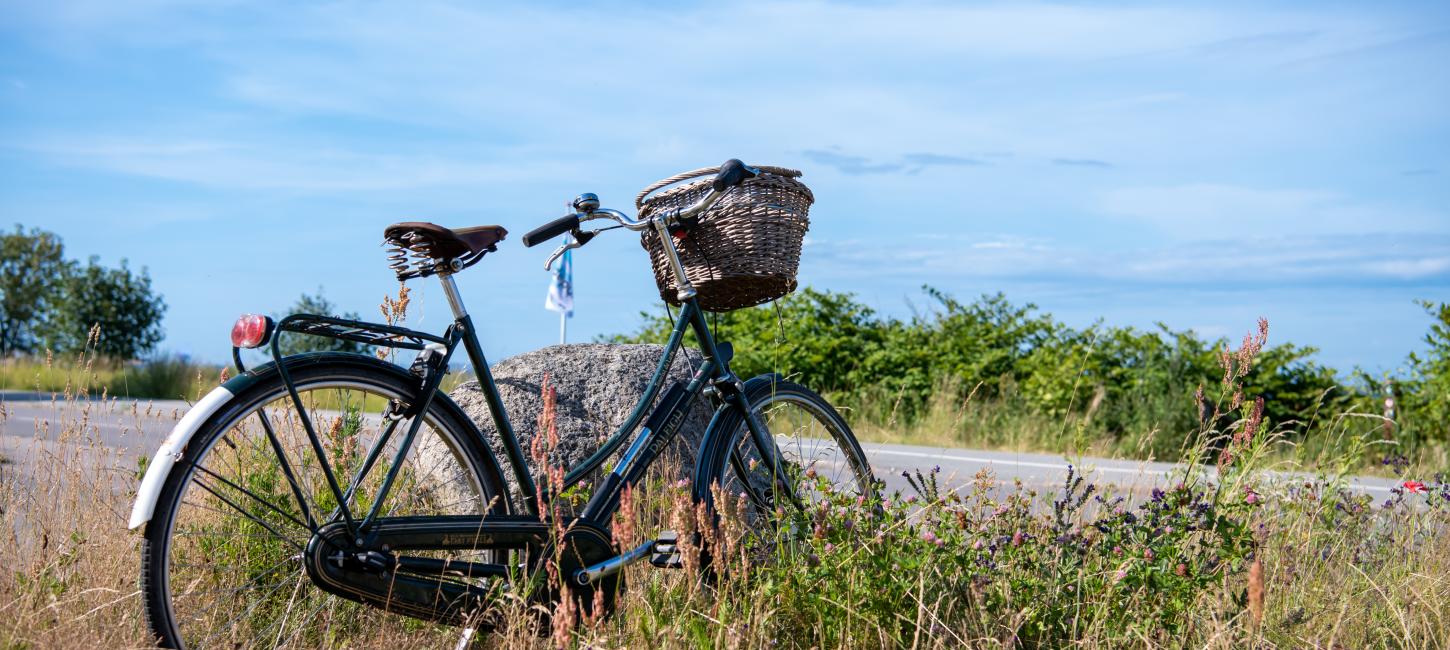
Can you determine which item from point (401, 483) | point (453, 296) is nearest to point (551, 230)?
point (453, 296)

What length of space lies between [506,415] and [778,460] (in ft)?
3.47

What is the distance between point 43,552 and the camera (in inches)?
155

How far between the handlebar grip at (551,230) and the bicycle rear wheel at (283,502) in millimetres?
545

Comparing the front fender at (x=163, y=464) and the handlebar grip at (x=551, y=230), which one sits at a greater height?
the handlebar grip at (x=551, y=230)

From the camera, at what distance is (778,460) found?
4.29 metres

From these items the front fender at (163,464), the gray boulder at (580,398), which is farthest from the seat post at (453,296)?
the gray boulder at (580,398)

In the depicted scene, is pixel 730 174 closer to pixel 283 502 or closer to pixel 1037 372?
pixel 283 502

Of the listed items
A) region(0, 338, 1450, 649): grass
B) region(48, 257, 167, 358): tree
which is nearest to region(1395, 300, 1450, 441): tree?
region(0, 338, 1450, 649): grass

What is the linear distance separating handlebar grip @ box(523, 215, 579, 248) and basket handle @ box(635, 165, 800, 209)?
41cm

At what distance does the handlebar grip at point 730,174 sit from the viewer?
3.76 m

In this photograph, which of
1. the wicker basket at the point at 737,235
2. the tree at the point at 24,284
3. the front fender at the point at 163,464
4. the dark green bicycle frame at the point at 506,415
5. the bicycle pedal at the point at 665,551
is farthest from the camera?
the tree at the point at 24,284

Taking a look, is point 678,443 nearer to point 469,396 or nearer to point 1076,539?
point 469,396

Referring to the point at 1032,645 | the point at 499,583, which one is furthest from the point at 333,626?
the point at 1032,645

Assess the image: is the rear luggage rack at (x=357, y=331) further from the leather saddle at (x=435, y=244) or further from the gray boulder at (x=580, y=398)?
the gray boulder at (x=580, y=398)
